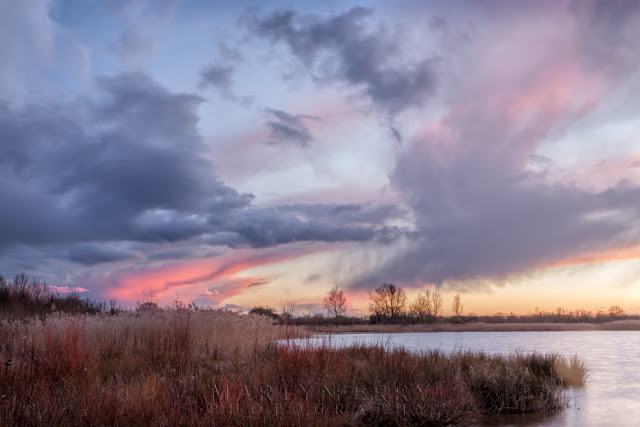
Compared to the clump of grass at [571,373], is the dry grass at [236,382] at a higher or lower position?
higher

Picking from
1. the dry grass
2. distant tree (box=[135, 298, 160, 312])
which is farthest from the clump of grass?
distant tree (box=[135, 298, 160, 312])

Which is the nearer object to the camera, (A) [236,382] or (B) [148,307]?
(A) [236,382]

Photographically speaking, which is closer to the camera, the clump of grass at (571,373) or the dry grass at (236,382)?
the dry grass at (236,382)

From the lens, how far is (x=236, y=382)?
10398 mm

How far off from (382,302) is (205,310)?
217 feet

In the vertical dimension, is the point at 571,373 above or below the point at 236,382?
below

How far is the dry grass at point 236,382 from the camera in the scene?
25.0ft

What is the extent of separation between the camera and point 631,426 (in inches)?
457

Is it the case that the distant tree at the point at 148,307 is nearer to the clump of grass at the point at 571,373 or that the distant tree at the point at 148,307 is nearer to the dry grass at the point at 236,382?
the dry grass at the point at 236,382

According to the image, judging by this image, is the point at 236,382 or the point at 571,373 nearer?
the point at 236,382

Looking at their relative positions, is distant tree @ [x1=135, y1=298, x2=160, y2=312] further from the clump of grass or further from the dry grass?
the clump of grass

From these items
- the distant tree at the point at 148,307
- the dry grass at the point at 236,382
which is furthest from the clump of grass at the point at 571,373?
the distant tree at the point at 148,307

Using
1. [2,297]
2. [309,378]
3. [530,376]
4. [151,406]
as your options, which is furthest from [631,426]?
[2,297]

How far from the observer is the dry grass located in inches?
301
